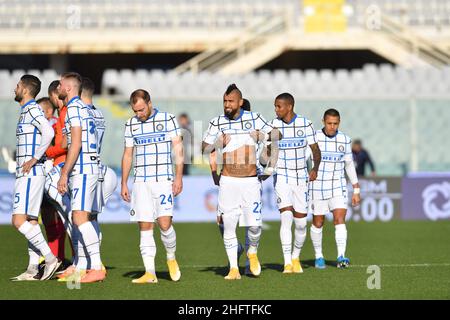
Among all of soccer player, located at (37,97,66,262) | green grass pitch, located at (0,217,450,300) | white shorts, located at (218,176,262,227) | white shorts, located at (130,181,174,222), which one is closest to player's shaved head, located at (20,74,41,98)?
soccer player, located at (37,97,66,262)

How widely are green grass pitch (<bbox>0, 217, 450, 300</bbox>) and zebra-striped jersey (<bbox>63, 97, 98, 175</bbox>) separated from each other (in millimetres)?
1172

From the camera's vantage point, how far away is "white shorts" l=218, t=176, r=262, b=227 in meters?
11.3

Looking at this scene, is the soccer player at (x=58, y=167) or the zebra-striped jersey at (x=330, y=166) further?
the zebra-striped jersey at (x=330, y=166)

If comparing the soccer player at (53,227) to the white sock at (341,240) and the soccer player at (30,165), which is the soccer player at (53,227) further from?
the white sock at (341,240)

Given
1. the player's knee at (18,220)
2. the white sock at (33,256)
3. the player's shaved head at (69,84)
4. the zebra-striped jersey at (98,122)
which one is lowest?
the white sock at (33,256)

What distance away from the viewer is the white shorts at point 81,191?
10734 millimetres

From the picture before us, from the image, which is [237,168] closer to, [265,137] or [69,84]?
[265,137]

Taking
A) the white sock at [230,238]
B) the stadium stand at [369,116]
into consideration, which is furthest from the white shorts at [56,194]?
the stadium stand at [369,116]

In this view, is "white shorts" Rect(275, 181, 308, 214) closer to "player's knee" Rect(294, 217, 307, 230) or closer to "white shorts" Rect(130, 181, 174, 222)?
"player's knee" Rect(294, 217, 307, 230)

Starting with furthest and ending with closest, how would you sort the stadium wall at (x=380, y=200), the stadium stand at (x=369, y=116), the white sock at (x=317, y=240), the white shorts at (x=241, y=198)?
the stadium stand at (x=369, y=116)
the stadium wall at (x=380, y=200)
the white sock at (x=317, y=240)
the white shorts at (x=241, y=198)

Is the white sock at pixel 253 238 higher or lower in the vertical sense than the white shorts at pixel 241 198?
lower

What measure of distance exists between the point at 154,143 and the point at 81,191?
87 centimetres

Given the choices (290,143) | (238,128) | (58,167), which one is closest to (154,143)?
(238,128)

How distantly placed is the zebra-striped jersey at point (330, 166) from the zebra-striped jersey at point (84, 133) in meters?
3.08
